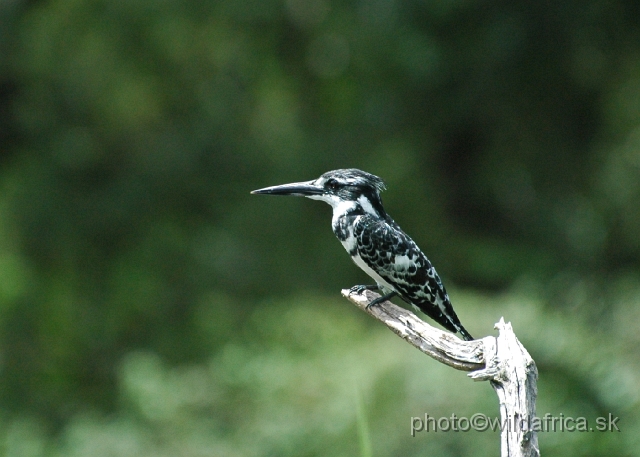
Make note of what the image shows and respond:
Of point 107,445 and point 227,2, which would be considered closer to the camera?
point 107,445

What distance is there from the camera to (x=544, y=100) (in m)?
7.31

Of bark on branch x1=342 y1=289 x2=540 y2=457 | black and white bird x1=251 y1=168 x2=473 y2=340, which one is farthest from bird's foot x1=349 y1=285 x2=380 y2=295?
bark on branch x1=342 y1=289 x2=540 y2=457

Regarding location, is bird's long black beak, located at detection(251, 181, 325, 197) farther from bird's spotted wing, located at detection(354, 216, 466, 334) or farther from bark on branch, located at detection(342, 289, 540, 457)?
bark on branch, located at detection(342, 289, 540, 457)

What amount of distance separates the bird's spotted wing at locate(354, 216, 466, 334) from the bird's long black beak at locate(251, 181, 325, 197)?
21cm

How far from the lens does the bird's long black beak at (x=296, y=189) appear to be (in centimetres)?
309

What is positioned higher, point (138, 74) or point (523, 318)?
point (138, 74)

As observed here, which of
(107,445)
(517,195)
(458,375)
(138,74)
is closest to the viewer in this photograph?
(458,375)

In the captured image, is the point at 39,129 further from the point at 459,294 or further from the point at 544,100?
the point at 544,100

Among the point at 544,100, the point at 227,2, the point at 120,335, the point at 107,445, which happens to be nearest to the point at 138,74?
the point at 227,2

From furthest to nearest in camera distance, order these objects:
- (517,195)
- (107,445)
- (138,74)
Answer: (517,195) → (138,74) → (107,445)

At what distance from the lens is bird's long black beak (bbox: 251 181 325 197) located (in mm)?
3090

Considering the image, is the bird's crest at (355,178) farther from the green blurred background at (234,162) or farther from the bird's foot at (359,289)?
the green blurred background at (234,162)

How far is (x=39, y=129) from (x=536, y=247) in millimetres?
3991

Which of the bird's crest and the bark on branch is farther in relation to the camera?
the bird's crest
